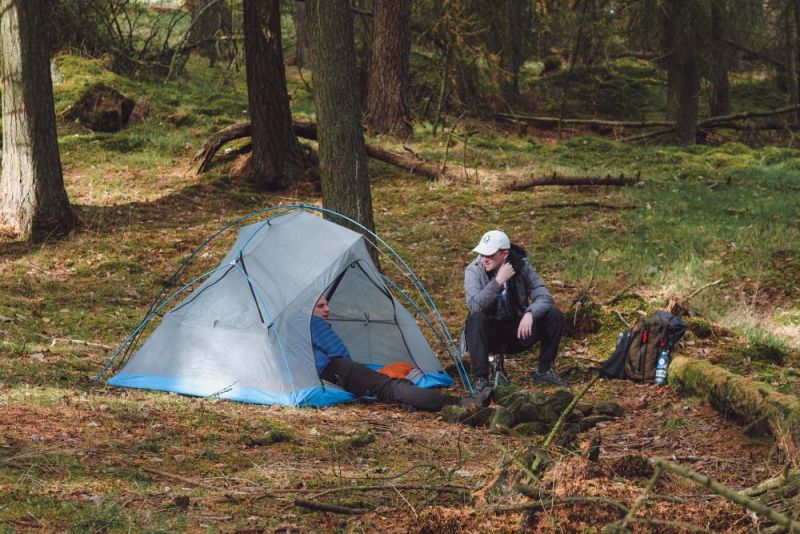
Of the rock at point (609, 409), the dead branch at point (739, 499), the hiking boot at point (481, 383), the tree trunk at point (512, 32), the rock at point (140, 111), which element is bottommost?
the hiking boot at point (481, 383)

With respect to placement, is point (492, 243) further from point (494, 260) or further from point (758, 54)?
point (758, 54)

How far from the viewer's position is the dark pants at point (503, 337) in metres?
6.97

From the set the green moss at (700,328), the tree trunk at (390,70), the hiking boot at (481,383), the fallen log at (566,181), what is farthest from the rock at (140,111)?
the green moss at (700,328)

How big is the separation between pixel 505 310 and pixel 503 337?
23cm

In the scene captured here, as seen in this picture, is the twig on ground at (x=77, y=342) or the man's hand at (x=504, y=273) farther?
the twig on ground at (x=77, y=342)

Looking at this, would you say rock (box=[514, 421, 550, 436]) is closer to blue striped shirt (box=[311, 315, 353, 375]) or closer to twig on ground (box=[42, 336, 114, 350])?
blue striped shirt (box=[311, 315, 353, 375])

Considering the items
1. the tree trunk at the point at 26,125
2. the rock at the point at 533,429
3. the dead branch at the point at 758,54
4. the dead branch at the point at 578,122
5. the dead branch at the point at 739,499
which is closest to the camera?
the dead branch at the point at 739,499

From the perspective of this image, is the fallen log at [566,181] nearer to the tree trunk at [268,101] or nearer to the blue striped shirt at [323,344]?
the tree trunk at [268,101]

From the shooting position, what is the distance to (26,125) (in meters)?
9.98

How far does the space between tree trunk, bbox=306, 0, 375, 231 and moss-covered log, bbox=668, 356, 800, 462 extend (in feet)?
12.0

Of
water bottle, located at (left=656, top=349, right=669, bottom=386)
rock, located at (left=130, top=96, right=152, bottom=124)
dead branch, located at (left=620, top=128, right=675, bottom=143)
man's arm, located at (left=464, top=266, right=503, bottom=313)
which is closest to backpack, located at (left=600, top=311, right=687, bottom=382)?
water bottle, located at (left=656, top=349, right=669, bottom=386)

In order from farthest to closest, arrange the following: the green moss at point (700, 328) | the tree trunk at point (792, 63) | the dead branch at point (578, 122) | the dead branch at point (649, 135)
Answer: the tree trunk at point (792, 63) → the dead branch at point (578, 122) → the dead branch at point (649, 135) → the green moss at point (700, 328)

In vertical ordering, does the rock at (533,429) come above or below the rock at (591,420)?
above

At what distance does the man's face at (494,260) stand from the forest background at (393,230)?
1.06 meters
